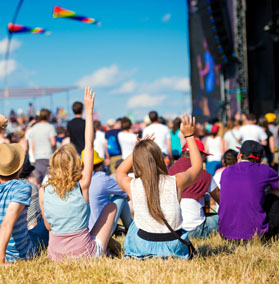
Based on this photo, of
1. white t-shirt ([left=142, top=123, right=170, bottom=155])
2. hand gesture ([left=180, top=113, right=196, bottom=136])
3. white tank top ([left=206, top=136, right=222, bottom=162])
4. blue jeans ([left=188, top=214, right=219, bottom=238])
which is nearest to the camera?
hand gesture ([left=180, top=113, right=196, bottom=136])

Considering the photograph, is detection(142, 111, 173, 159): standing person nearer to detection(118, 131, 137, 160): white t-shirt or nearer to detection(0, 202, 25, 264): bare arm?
detection(118, 131, 137, 160): white t-shirt

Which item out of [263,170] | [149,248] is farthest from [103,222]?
[263,170]

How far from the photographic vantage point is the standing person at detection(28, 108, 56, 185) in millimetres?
7492

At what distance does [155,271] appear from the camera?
3041 mm

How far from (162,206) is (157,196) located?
10cm

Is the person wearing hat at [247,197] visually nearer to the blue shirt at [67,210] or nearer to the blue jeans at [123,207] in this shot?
the blue jeans at [123,207]

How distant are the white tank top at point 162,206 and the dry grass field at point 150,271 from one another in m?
0.25

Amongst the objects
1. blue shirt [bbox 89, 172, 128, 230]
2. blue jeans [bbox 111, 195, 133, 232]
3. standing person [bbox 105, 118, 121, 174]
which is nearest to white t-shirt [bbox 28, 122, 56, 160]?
standing person [bbox 105, 118, 121, 174]

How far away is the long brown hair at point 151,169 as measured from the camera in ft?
10.5

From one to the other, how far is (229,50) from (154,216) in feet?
49.1

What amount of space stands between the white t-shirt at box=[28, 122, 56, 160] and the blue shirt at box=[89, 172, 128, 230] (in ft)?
10.3

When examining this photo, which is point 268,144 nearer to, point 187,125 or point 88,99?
point 88,99

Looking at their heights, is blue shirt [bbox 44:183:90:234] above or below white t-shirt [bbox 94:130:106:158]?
below

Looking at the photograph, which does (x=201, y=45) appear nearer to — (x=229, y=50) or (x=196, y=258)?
(x=229, y=50)
